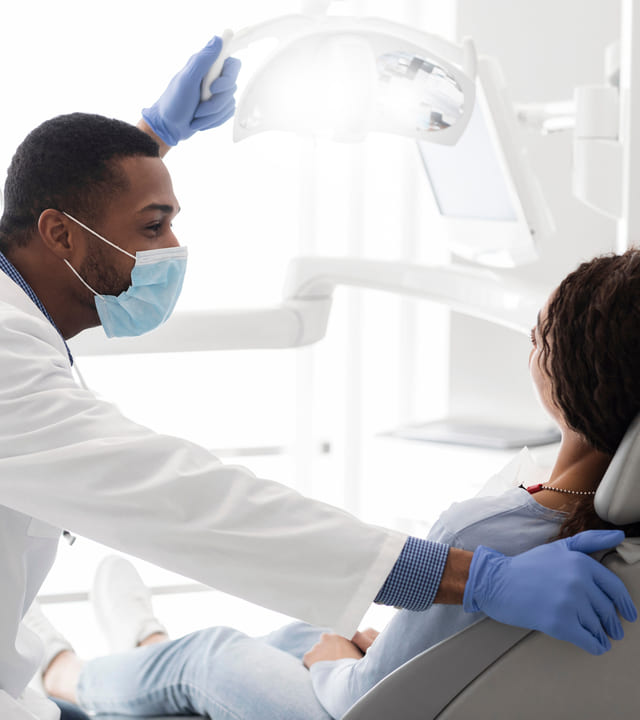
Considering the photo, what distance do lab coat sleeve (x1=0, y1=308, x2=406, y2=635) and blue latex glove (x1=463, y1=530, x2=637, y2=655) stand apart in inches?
4.1

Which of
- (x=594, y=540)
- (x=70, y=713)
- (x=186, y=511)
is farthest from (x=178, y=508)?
(x=70, y=713)

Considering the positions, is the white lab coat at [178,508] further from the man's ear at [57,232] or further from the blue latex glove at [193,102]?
the blue latex glove at [193,102]

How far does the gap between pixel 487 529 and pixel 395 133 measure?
0.78 metres

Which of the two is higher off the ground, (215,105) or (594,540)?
(215,105)

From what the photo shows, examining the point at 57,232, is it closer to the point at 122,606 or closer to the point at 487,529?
the point at 487,529

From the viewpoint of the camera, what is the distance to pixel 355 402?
138 inches

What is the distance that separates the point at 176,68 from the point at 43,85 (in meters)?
0.46

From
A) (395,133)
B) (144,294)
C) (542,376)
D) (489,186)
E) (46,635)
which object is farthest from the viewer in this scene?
(46,635)

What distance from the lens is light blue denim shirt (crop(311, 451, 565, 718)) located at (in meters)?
1.09

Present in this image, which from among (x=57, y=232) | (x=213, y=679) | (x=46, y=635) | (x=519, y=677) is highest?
(x=57, y=232)

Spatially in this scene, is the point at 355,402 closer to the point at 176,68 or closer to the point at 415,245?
the point at 415,245

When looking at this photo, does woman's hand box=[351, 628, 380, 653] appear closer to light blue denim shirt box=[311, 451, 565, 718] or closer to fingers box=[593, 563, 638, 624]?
light blue denim shirt box=[311, 451, 565, 718]

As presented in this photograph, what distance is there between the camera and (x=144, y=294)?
1450 mm

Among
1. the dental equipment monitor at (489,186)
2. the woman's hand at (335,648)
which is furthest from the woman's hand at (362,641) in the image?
the dental equipment monitor at (489,186)
